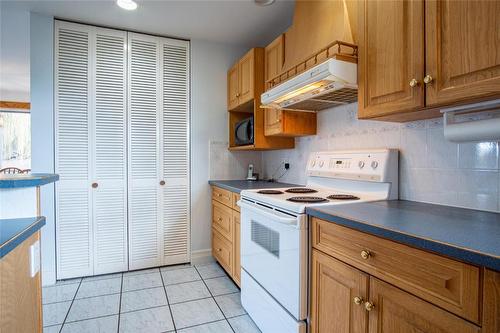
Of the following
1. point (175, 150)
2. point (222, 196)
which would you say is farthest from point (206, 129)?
point (222, 196)

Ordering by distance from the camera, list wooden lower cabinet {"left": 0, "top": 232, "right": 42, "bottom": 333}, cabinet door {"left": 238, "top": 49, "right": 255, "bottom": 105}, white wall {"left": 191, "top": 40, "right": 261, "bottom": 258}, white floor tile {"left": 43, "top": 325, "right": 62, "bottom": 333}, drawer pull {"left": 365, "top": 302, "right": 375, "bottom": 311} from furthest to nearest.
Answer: white wall {"left": 191, "top": 40, "right": 261, "bottom": 258} < cabinet door {"left": 238, "top": 49, "right": 255, "bottom": 105} < white floor tile {"left": 43, "top": 325, "right": 62, "bottom": 333} < drawer pull {"left": 365, "top": 302, "right": 375, "bottom": 311} < wooden lower cabinet {"left": 0, "top": 232, "right": 42, "bottom": 333}

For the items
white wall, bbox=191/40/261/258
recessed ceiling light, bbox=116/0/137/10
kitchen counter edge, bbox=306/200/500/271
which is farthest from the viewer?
white wall, bbox=191/40/261/258

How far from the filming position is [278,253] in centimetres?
155

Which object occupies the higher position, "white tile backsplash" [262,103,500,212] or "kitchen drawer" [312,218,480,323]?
"white tile backsplash" [262,103,500,212]

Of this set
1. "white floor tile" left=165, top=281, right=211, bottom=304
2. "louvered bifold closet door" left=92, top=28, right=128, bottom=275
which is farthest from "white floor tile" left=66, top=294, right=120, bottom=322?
"louvered bifold closet door" left=92, top=28, right=128, bottom=275

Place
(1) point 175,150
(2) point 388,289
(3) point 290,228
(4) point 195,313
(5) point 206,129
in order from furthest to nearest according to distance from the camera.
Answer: (5) point 206,129
(1) point 175,150
(4) point 195,313
(3) point 290,228
(2) point 388,289

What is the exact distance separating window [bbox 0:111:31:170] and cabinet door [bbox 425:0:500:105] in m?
7.20

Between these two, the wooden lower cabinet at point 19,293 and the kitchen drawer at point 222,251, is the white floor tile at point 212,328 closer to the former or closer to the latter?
the kitchen drawer at point 222,251

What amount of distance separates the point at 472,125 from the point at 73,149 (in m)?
2.92

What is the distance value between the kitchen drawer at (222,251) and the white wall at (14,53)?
2.69 m

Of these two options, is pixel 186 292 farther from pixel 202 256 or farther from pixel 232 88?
pixel 232 88

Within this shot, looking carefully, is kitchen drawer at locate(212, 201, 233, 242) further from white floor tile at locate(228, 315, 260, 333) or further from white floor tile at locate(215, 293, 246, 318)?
white floor tile at locate(228, 315, 260, 333)

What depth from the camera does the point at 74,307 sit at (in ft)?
6.84

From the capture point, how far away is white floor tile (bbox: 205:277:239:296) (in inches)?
92.2
